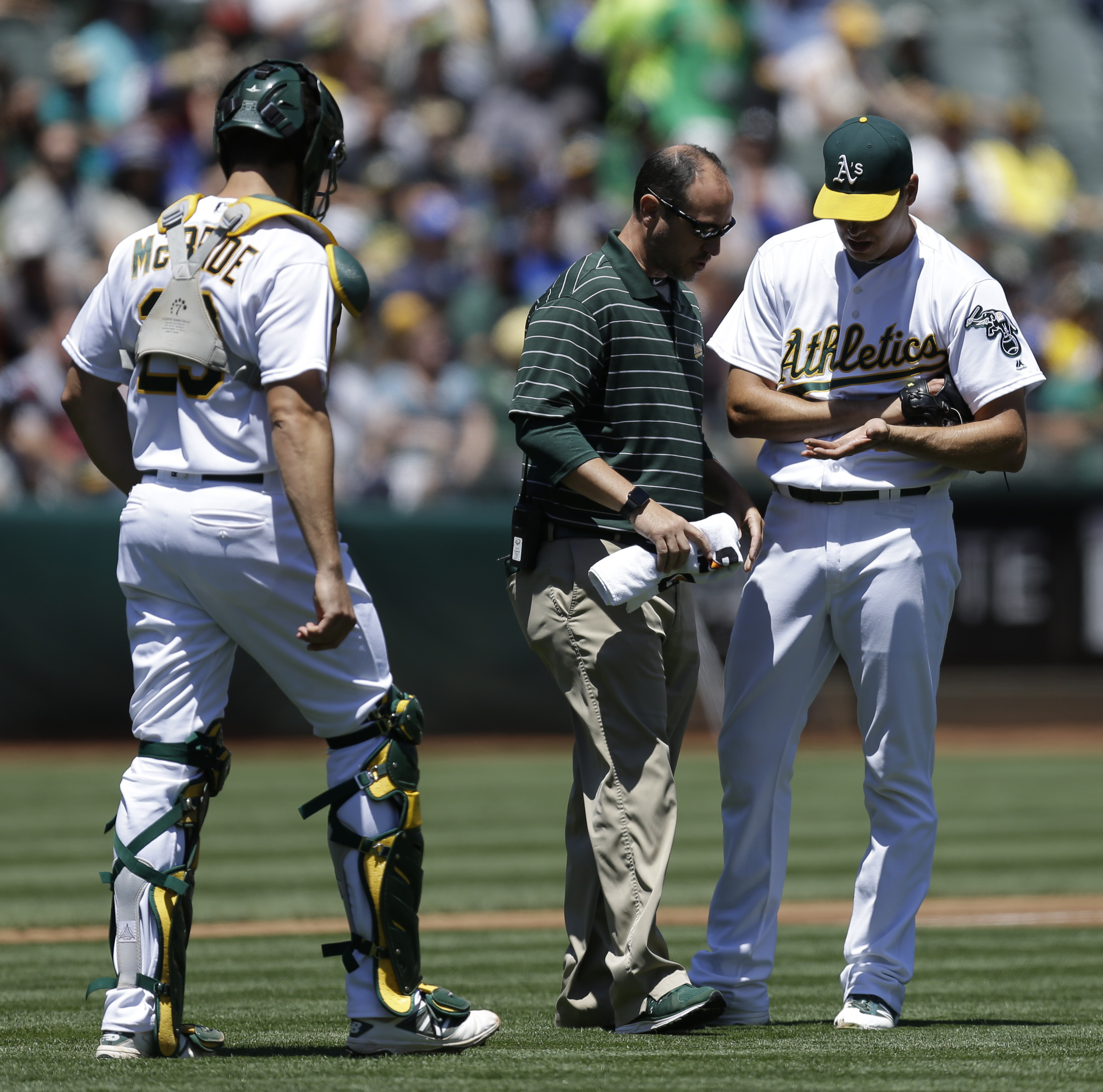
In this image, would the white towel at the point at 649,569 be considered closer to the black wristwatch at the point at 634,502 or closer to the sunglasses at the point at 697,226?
the black wristwatch at the point at 634,502

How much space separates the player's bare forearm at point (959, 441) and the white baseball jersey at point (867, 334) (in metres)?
0.05

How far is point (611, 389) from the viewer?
4883 mm

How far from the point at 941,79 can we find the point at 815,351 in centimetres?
1842

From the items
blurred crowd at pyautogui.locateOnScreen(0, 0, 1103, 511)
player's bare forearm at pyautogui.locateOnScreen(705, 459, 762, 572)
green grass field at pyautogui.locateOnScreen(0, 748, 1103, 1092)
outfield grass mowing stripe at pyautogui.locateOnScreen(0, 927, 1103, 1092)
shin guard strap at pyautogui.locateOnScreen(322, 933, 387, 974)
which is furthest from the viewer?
blurred crowd at pyautogui.locateOnScreen(0, 0, 1103, 511)

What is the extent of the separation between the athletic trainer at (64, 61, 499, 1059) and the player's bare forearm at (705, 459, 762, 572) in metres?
1.20

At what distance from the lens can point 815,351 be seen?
5.09 meters

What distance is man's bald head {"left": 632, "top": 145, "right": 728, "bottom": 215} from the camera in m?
4.82

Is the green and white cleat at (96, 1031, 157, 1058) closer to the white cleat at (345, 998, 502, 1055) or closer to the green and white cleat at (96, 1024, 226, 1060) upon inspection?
the green and white cleat at (96, 1024, 226, 1060)

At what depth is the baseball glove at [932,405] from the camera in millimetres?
4898

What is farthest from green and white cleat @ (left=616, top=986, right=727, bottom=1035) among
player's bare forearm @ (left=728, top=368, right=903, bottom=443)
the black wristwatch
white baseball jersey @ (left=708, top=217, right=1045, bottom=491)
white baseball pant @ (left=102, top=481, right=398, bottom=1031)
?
player's bare forearm @ (left=728, top=368, right=903, bottom=443)

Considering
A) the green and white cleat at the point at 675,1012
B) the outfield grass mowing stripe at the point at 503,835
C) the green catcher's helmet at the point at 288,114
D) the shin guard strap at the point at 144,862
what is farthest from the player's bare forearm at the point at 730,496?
the outfield grass mowing stripe at the point at 503,835

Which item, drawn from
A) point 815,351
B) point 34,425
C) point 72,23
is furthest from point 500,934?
point 72,23

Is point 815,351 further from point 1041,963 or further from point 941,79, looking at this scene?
point 941,79

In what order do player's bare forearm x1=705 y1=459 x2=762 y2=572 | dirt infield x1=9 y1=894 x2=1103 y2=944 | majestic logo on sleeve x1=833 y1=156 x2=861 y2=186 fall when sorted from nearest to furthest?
majestic logo on sleeve x1=833 y1=156 x2=861 y2=186 < player's bare forearm x1=705 y1=459 x2=762 y2=572 < dirt infield x1=9 y1=894 x2=1103 y2=944
